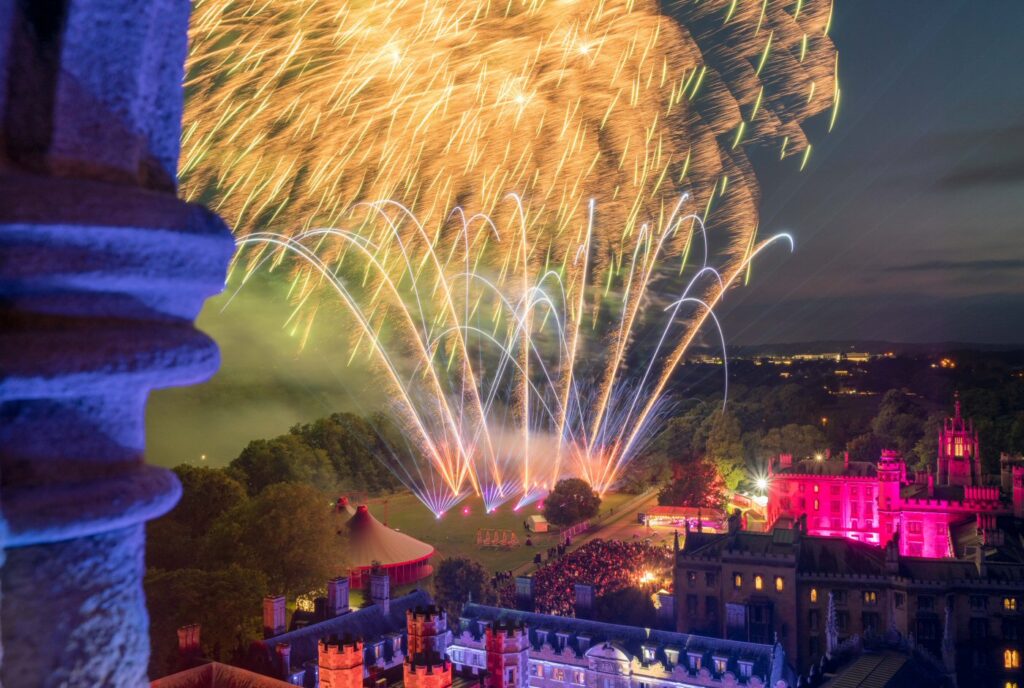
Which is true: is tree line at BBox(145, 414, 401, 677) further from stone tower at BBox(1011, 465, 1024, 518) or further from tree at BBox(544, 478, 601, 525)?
stone tower at BBox(1011, 465, 1024, 518)

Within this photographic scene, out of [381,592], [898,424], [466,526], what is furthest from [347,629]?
[898,424]

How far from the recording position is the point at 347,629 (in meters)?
23.6

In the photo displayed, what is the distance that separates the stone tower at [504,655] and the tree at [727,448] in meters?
49.4

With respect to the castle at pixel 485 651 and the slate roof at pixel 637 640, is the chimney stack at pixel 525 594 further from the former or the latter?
the slate roof at pixel 637 640

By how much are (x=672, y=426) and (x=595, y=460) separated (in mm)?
15338

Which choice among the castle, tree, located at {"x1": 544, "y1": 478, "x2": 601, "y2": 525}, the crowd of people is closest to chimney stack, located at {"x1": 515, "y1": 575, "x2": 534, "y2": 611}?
the castle

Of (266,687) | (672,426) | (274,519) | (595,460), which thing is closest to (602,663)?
(266,687)

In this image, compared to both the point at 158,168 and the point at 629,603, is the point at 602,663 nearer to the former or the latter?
the point at 629,603

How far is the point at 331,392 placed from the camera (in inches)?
2948

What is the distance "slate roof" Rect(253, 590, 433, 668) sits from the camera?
2139 cm

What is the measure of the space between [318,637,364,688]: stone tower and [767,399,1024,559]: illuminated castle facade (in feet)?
87.9

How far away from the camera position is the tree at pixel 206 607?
90.8 ft

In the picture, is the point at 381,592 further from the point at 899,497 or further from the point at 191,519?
the point at 899,497

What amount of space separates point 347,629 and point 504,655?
7213 mm
